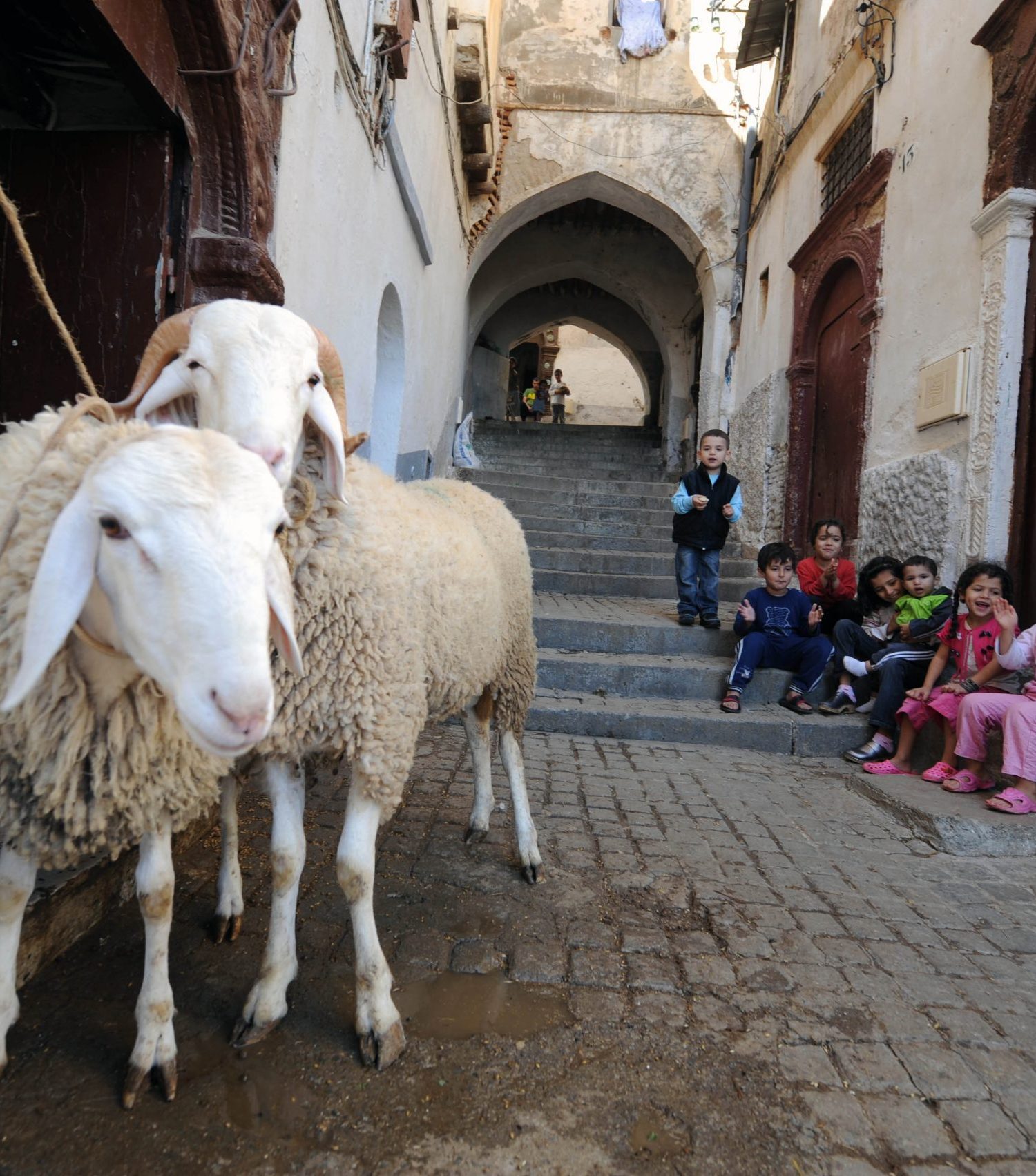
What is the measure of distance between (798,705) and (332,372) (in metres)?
4.08

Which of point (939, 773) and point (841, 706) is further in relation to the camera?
point (841, 706)

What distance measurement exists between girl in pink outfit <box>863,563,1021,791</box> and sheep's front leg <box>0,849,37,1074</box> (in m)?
3.89

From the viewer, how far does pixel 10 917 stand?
162cm

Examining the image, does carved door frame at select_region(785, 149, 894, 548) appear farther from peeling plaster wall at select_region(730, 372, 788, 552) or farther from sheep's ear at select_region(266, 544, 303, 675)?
sheep's ear at select_region(266, 544, 303, 675)

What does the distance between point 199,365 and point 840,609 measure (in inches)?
194

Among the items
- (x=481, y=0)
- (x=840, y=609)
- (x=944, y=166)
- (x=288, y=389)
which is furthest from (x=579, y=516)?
(x=288, y=389)

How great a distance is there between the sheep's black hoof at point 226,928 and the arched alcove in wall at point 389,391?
16.9 ft

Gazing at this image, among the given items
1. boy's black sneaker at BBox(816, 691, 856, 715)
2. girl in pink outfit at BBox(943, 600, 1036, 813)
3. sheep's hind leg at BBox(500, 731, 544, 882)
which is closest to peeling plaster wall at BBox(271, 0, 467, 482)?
sheep's hind leg at BBox(500, 731, 544, 882)

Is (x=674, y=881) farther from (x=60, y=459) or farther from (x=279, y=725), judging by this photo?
(x=60, y=459)

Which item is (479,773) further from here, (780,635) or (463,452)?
(463,452)

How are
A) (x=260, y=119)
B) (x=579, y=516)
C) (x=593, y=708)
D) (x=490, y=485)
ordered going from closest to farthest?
(x=260, y=119)
(x=593, y=708)
(x=579, y=516)
(x=490, y=485)

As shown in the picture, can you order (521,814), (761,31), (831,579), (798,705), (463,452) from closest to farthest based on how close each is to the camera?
(521,814) → (798,705) → (831,579) → (761,31) → (463,452)

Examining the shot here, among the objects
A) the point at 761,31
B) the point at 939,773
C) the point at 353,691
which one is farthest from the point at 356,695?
the point at 761,31

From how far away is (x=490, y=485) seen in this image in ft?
32.1
